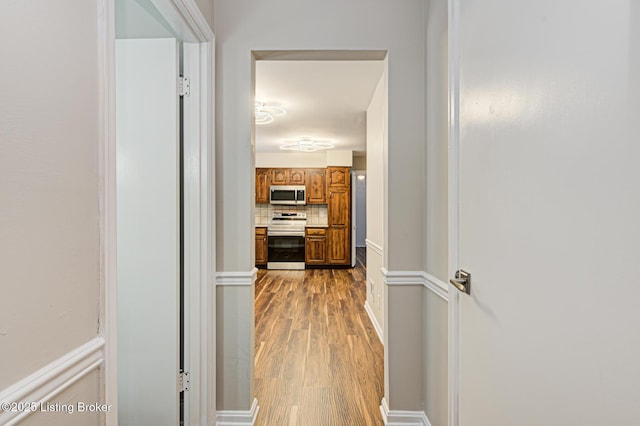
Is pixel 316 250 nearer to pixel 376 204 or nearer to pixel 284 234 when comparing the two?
pixel 284 234

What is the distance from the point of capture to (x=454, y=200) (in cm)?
135

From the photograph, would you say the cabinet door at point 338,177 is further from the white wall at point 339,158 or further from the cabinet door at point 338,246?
the cabinet door at point 338,246

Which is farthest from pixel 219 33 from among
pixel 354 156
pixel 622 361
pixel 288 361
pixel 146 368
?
pixel 354 156

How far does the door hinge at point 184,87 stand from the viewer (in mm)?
1748

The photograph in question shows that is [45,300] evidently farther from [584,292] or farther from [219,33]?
[219,33]

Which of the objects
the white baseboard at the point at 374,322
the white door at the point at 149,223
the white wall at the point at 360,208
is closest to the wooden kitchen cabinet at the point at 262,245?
the white baseboard at the point at 374,322

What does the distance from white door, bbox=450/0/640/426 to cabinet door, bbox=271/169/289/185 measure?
6.48m

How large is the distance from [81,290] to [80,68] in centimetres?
55

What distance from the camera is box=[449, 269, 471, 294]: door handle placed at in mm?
1221

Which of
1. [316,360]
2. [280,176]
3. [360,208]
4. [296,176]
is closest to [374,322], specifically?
[316,360]

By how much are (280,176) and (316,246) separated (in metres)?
1.79

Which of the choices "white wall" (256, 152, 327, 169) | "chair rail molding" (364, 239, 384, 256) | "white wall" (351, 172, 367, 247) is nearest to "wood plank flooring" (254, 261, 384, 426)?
"chair rail molding" (364, 239, 384, 256)

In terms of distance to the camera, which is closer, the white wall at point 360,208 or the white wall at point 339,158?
the white wall at point 339,158

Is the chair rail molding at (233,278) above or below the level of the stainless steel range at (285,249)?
above
